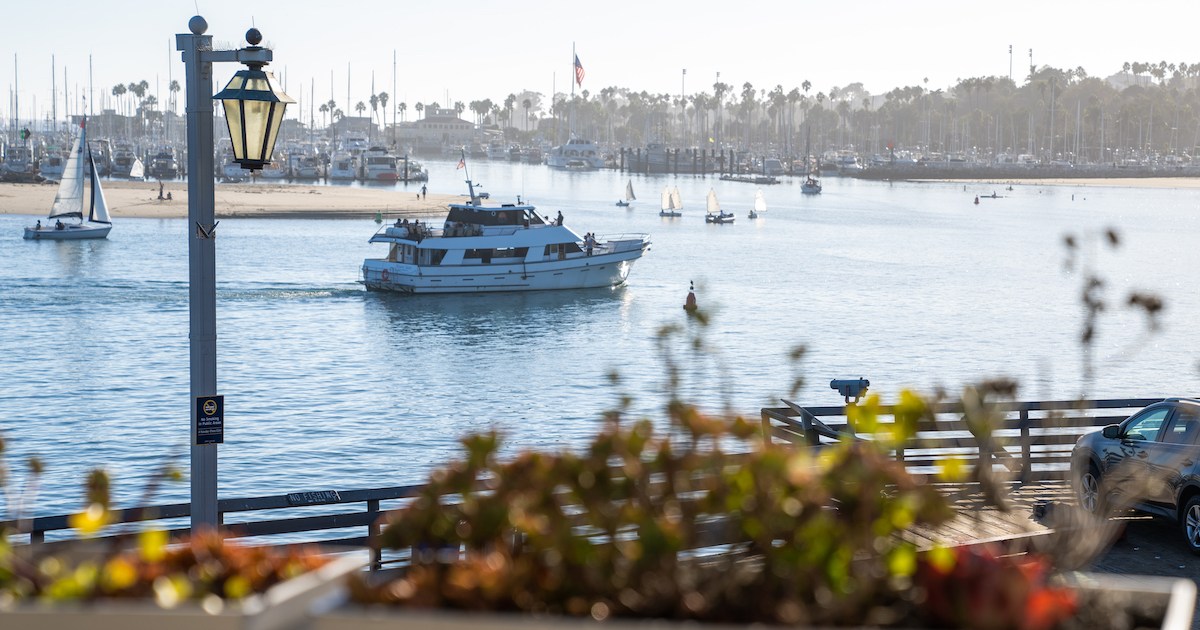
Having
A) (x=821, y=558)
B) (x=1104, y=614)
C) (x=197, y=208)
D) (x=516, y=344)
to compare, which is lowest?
(x=516, y=344)

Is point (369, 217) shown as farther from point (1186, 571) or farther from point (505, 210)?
point (1186, 571)

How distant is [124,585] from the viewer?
3828mm

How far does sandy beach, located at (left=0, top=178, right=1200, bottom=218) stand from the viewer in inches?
4345

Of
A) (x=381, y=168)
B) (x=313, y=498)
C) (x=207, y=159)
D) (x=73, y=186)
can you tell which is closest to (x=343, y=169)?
(x=381, y=168)

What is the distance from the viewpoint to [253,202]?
122 metres

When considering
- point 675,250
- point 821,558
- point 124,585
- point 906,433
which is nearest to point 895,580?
point 821,558

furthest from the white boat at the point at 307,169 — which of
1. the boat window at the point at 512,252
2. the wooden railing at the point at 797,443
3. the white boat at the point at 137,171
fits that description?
the wooden railing at the point at 797,443

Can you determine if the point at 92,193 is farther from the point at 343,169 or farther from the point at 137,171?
the point at 343,169

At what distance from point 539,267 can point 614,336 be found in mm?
9379

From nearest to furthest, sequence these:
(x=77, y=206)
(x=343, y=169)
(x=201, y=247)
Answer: (x=201, y=247), (x=77, y=206), (x=343, y=169)

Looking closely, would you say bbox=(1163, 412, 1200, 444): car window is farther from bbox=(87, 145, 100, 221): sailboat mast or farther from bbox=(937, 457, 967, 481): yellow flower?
bbox=(87, 145, 100, 221): sailboat mast

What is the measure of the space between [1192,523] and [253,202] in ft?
383

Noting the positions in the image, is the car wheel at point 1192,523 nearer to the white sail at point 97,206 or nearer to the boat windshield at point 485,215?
the boat windshield at point 485,215

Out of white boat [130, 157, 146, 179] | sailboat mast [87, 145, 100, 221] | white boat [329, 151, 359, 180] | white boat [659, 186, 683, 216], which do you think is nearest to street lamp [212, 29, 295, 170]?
sailboat mast [87, 145, 100, 221]
